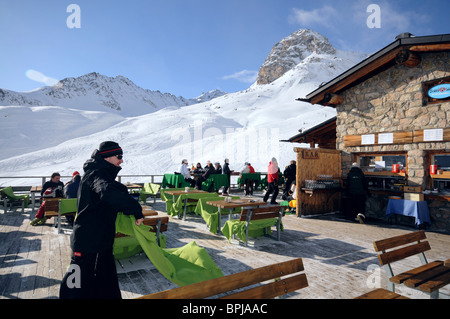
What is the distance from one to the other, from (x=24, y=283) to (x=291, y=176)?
9.98 metres

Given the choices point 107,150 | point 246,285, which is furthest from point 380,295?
point 107,150

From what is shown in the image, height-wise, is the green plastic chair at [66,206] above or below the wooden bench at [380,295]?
above

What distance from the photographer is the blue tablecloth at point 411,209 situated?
694cm

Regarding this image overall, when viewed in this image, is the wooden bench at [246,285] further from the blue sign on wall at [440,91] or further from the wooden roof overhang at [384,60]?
the wooden roof overhang at [384,60]

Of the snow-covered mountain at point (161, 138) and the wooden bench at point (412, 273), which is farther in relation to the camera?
the snow-covered mountain at point (161, 138)

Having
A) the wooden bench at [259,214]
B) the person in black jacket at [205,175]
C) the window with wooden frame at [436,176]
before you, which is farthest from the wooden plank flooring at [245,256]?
the person in black jacket at [205,175]

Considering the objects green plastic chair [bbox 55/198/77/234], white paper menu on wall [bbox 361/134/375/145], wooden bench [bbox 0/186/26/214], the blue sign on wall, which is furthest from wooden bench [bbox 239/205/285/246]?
Answer: wooden bench [bbox 0/186/26/214]

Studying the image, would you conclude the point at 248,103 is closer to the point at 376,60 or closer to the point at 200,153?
the point at 200,153

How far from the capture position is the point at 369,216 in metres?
8.64

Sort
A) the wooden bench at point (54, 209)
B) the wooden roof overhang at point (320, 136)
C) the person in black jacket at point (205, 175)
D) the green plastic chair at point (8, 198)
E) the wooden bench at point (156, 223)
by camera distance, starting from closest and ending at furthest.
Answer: the wooden bench at point (156, 223) → the wooden bench at point (54, 209) → the green plastic chair at point (8, 198) → the wooden roof overhang at point (320, 136) → the person in black jacket at point (205, 175)

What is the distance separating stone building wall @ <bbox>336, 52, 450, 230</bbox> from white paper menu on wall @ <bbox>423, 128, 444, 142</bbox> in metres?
0.13

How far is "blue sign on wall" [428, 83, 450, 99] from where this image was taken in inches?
267

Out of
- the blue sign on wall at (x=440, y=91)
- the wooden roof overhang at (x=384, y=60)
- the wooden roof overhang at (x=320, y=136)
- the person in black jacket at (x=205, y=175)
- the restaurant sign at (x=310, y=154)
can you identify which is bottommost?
the person in black jacket at (x=205, y=175)
